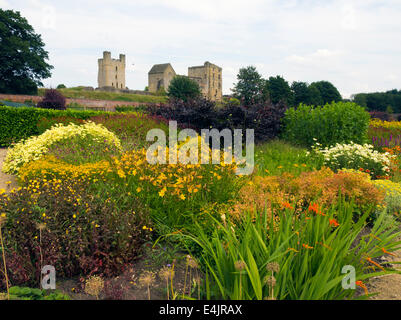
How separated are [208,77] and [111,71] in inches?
807

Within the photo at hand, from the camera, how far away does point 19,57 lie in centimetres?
Result: 3703

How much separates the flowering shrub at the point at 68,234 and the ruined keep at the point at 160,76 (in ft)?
205

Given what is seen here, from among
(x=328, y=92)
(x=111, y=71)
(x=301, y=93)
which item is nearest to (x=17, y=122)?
(x=301, y=93)

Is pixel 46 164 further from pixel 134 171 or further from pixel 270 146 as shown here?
pixel 270 146

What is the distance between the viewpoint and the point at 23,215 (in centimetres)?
320

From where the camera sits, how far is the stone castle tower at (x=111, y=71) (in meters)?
63.7

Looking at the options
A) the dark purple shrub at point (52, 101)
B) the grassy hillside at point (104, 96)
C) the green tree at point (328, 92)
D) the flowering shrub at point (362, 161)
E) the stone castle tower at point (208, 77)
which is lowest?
the flowering shrub at point (362, 161)

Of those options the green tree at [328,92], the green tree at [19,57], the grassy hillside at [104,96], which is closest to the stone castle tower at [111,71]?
the grassy hillside at [104,96]

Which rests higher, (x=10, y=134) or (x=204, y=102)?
(x=204, y=102)

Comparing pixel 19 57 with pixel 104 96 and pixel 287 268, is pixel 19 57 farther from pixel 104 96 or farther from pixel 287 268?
pixel 287 268

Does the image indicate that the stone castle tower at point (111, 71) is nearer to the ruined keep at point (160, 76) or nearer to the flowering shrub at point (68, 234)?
→ the ruined keep at point (160, 76)
